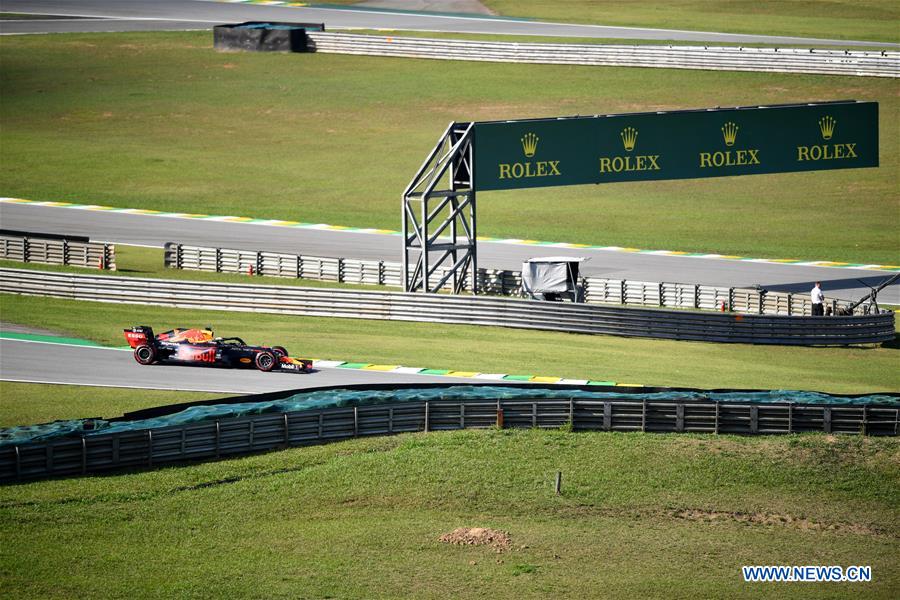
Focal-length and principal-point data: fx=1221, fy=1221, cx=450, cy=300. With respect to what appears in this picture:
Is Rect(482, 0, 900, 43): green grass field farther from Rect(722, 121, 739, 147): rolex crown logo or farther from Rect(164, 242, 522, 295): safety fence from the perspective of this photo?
Rect(164, 242, 522, 295): safety fence

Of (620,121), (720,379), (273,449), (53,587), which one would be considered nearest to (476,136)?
(620,121)

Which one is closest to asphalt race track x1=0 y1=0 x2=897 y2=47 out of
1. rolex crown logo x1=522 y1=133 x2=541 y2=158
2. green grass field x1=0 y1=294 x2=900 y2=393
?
rolex crown logo x1=522 y1=133 x2=541 y2=158

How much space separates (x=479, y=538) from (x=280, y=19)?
65.2 m

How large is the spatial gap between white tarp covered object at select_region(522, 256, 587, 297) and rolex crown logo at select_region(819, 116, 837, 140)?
1147cm

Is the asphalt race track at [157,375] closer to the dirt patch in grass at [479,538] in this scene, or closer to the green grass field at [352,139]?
the dirt patch in grass at [479,538]

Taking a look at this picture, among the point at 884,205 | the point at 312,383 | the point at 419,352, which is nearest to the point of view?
the point at 312,383

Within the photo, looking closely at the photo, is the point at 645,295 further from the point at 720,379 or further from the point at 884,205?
the point at 884,205

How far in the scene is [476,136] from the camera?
38.0 metres

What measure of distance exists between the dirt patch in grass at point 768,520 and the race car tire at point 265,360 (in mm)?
11773

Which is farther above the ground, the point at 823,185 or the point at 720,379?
the point at 823,185

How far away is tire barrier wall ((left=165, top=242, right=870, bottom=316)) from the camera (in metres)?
38.0

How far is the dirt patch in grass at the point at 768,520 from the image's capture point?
1978 centimetres

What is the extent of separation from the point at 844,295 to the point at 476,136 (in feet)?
45.5

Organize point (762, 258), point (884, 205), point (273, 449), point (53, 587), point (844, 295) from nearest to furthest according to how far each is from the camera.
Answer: point (53, 587) < point (273, 449) < point (844, 295) < point (762, 258) < point (884, 205)
